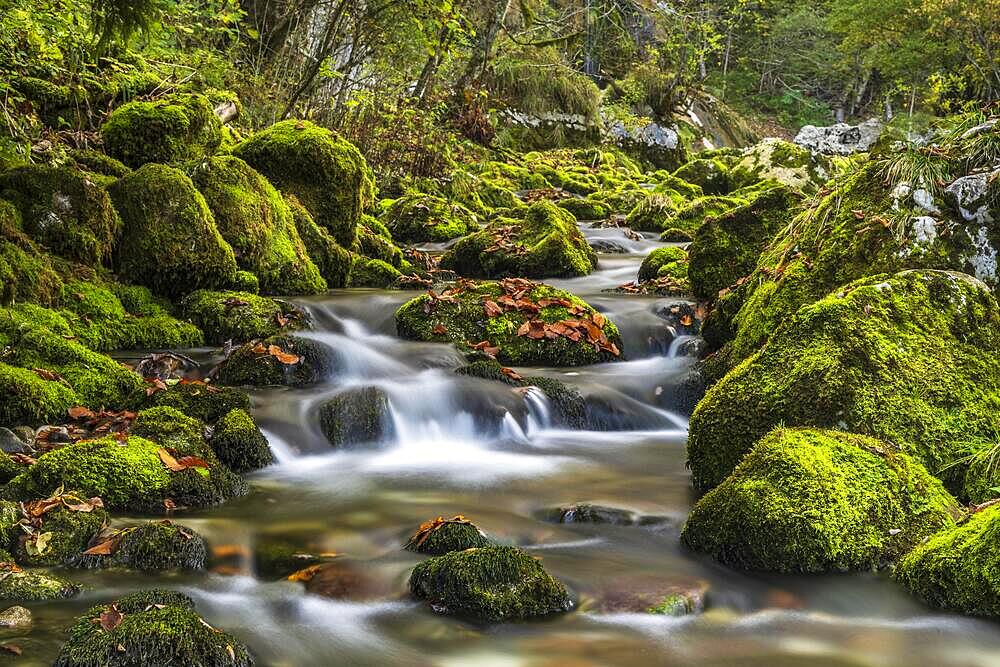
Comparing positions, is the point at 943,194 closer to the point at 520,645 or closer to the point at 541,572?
the point at 541,572

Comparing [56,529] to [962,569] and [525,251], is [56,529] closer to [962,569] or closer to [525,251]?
[962,569]

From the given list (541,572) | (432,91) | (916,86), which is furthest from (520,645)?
(916,86)

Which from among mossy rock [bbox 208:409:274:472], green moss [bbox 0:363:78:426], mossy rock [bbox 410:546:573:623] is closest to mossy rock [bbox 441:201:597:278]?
mossy rock [bbox 208:409:274:472]

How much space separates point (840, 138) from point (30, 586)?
2955 cm

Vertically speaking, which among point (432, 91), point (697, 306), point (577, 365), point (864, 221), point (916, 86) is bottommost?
point (577, 365)

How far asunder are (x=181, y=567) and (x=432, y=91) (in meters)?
15.7

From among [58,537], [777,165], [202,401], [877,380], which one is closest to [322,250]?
[202,401]

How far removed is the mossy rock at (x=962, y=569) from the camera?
3322mm

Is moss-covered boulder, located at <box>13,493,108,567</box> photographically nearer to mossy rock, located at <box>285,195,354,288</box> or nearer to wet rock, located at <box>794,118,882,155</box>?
mossy rock, located at <box>285,195,354,288</box>

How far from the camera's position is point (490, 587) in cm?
341

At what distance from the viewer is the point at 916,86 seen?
33062 mm

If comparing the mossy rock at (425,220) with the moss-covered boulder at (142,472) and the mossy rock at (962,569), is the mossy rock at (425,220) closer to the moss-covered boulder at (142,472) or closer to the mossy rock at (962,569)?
the moss-covered boulder at (142,472)

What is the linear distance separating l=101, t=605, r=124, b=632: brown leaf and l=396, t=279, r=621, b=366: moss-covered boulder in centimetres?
493

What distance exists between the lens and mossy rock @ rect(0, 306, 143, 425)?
5.49 m
